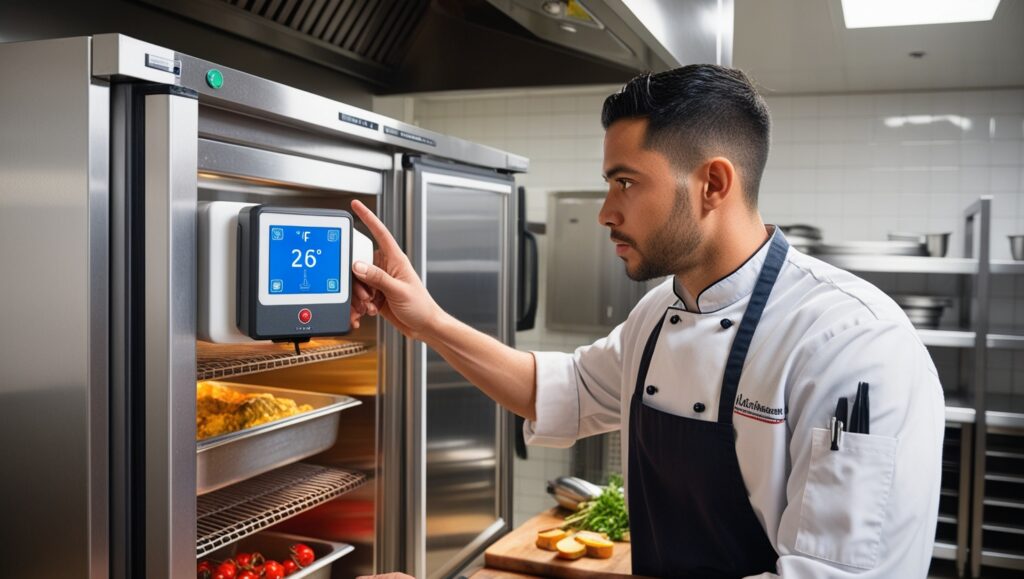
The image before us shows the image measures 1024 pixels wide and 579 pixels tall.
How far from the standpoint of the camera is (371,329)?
6.70 feet

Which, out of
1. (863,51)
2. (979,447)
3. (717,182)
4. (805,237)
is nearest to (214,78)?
(717,182)

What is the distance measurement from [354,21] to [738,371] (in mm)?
1601

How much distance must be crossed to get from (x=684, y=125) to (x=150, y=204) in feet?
2.70

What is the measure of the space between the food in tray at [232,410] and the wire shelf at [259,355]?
11cm

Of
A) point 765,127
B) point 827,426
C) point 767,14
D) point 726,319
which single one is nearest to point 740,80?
point 765,127

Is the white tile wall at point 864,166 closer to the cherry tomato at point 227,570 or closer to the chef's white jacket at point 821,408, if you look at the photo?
the cherry tomato at point 227,570

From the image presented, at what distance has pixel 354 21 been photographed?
2451 millimetres

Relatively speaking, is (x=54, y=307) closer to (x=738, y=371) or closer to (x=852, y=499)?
(x=738, y=371)

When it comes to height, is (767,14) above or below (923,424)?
above

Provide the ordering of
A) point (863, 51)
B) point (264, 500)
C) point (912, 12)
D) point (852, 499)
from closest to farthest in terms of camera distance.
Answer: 1. point (852, 499)
2. point (264, 500)
3. point (912, 12)
4. point (863, 51)

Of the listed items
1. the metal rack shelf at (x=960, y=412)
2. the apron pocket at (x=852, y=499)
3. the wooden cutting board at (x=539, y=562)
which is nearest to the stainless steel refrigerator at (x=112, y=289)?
the wooden cutting board at (x=539, y=562)

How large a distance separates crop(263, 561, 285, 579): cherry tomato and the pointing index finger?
722 mm

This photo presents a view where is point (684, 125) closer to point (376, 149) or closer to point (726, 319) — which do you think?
point (726, 319)

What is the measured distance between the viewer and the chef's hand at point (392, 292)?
154 centimetres
